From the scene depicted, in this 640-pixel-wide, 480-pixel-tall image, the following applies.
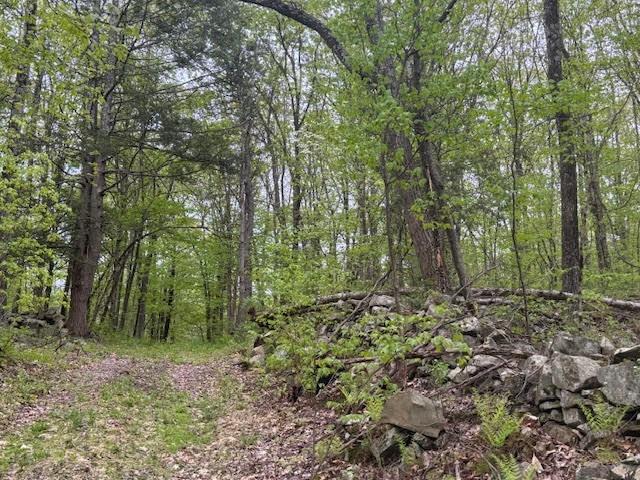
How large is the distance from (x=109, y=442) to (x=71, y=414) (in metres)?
1.12

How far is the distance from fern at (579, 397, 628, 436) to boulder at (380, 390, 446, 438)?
4.36 feet

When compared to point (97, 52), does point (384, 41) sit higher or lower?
lower

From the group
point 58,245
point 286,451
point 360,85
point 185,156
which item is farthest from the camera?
point 185,156

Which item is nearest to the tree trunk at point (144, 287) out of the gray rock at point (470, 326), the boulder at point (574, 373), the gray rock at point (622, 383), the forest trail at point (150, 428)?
the forest trail at point (150, 428)

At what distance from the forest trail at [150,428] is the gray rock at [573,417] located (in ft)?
7.40

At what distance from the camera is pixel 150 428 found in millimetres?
6715

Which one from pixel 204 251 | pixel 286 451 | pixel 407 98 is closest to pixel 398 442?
pixel 286 451

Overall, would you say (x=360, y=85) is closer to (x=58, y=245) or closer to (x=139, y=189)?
(x=58, y=245)

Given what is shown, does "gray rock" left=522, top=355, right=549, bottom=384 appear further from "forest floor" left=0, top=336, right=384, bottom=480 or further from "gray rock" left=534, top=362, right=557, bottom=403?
"forest floor" left=0, top=336, right=384, bottom=480

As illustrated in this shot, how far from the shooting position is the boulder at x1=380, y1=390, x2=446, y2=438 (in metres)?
4.52

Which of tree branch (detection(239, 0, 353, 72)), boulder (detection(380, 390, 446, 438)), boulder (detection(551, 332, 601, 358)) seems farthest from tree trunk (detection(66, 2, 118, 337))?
boulder (detection(551, 332, 601, 358))

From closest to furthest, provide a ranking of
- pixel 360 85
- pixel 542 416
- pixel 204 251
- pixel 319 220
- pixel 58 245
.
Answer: pixel 542 416
pixel 360 85
pixel 58 245
pixel 319 220
pixel 204 251

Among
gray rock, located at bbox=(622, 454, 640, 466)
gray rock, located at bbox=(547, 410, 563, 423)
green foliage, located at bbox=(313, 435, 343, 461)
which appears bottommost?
green foliage, located at bbox=(313, 435, 343, 461)

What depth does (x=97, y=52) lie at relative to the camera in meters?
7.24
